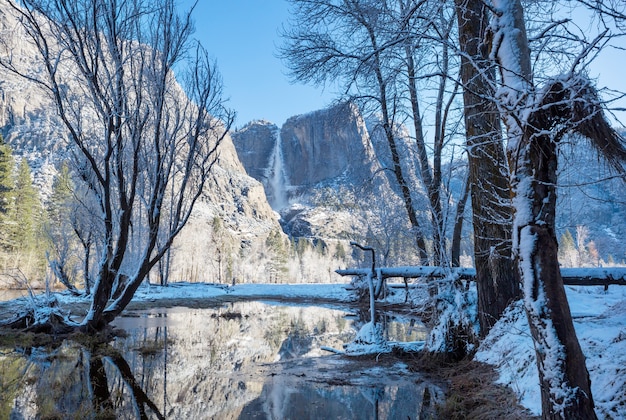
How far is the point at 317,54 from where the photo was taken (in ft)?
27.7

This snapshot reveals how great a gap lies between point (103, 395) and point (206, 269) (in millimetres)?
63288

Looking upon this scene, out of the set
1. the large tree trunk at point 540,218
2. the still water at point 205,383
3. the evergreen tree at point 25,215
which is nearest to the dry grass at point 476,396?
the still water at point 205,383

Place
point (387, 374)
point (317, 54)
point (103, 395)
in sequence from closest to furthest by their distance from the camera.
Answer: point (103, 395), point (387, 374), point (317, 54)

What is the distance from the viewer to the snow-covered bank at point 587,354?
2.96m

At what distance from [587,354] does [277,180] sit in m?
157

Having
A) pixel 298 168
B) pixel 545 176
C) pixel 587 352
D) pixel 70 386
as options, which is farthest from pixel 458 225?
pixel 298 168

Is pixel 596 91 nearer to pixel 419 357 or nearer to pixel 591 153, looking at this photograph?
pixel 591 153

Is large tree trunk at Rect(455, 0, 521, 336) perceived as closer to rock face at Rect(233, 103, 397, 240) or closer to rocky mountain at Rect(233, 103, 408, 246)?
rocky mountain at Rect(233, 103, 408, 246)

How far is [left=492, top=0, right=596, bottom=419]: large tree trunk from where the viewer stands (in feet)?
7.89

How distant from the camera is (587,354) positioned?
3615 millimetres

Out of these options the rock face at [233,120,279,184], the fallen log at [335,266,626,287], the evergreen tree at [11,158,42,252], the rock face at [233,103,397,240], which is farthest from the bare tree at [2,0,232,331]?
the rock face at [233,120,279,184]

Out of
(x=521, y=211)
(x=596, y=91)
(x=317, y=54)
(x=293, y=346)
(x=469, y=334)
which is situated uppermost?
(x=317, y=54)

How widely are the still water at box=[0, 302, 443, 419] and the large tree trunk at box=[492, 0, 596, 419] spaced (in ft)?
7.25

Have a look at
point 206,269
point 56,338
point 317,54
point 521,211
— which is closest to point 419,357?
point 521,211
